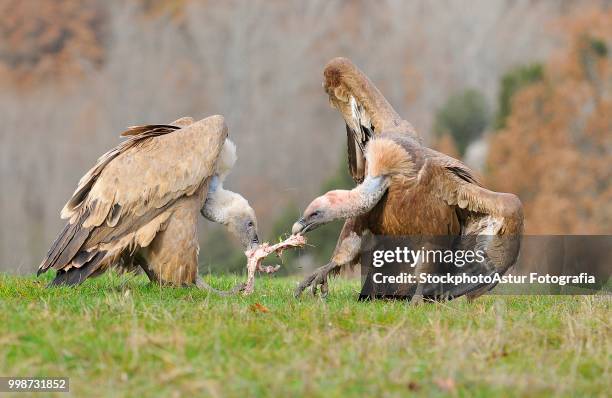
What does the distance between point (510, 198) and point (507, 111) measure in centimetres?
2706

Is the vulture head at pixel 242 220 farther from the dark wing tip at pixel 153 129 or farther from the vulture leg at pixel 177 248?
the dark wing tip at pixel 153 129

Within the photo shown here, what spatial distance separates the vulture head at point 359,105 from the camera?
8.92 metres

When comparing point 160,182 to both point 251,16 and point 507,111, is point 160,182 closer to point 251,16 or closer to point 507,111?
point 507,111

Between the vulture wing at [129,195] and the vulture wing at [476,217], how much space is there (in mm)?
1939

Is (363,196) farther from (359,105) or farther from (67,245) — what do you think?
(67,245)

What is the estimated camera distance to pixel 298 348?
18.0 feet

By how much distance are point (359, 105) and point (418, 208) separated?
1.46m

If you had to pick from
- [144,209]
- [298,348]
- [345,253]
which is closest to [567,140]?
[345,253]

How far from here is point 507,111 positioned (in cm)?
3422

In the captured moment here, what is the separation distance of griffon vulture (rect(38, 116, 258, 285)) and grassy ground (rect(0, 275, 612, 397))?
1164mm

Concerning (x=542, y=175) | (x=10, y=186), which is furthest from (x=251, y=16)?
(x=542, y=175)

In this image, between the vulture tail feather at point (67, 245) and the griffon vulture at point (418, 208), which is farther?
the vulture tail feather at point (67, 245)

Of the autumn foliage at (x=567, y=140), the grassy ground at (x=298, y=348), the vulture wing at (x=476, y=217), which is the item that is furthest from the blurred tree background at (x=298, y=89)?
the grassy ground at (x=298, y=348)

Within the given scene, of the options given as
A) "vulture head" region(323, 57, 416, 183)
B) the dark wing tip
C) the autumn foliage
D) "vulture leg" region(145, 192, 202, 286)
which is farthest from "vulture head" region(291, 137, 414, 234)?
the autumn foliage
